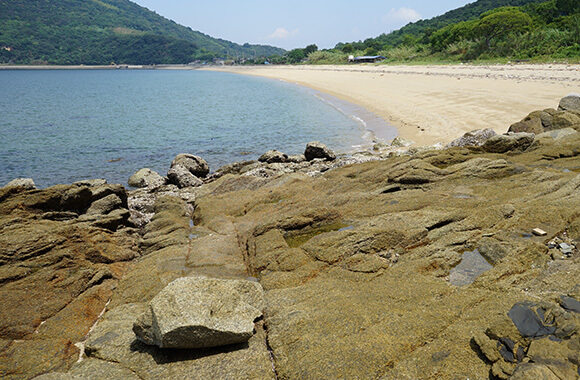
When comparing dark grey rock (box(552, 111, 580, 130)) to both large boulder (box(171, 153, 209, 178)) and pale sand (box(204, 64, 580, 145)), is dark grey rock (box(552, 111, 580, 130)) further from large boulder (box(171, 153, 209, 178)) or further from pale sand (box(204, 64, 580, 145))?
large boulder (box(171, 153, 209, 178))

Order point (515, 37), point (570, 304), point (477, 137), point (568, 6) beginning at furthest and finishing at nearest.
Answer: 1. point (568, 6)
2. point (515, 37)
3. point (477, 137)
4. point (570, 304)

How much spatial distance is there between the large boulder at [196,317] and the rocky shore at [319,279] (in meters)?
0.02

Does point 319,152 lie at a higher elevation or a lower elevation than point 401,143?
lower

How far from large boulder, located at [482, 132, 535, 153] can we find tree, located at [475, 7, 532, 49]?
6134 centimetres

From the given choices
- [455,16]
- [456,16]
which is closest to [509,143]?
[456,16]

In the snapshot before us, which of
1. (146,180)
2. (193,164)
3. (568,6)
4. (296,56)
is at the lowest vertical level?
(146,180)

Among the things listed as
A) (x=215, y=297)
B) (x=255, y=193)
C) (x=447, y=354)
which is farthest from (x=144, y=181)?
(x=447, y=354)

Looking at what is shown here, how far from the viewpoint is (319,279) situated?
643 cm

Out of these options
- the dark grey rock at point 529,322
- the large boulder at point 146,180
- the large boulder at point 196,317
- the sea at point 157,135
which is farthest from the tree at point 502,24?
the large boulder at point 196,317

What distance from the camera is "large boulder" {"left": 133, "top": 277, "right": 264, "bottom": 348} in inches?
183

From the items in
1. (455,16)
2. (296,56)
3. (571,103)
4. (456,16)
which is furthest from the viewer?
(296,56)

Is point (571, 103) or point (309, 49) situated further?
point (309, 49)

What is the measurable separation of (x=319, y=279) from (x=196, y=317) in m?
2.44

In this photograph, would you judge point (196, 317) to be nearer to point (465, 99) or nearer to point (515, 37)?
point (465, 99)
